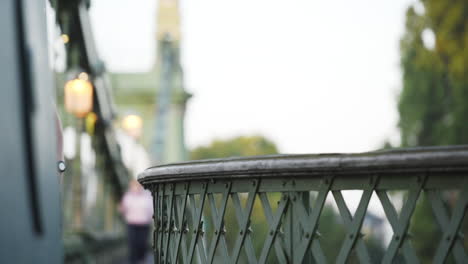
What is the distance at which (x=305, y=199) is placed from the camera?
3316 millimetres

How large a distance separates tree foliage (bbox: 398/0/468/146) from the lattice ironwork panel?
2617cm

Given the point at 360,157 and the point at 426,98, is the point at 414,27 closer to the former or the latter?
the point at 426,98

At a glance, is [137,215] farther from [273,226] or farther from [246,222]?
[273,226]

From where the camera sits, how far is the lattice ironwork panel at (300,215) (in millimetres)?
2879

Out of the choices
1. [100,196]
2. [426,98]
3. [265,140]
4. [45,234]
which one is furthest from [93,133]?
[265,140]

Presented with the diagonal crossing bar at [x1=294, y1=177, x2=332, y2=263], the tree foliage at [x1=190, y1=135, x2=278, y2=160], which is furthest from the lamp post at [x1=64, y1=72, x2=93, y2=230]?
the tree foliage at [x1=190, y1=135, x2=278, y2=160]

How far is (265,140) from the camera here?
118625 millimetres

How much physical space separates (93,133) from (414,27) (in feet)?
62.9

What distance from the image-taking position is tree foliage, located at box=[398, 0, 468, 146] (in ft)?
100.0

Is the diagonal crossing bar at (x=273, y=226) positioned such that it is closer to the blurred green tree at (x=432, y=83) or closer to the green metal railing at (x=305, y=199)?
the green metal railing at (x=305, y=199)

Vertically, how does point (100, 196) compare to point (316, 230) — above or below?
above

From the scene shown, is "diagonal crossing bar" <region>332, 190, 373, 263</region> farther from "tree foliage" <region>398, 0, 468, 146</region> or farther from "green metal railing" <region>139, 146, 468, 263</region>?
"tree foliage" <region>398, 0, 468, 146</region>

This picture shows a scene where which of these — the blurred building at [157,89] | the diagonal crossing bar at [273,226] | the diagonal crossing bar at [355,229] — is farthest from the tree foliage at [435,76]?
the diagonal crossing bar at [355,229]

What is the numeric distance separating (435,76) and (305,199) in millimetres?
35809
